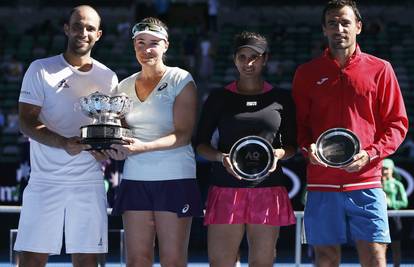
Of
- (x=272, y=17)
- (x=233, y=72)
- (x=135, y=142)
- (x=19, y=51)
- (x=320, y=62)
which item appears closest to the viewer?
(x=135, y=142)

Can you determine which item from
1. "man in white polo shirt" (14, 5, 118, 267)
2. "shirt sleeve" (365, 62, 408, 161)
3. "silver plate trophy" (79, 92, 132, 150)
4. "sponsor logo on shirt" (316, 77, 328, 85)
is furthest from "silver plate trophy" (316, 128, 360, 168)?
"man in white polo shirt" (14, 5, 118, 267)

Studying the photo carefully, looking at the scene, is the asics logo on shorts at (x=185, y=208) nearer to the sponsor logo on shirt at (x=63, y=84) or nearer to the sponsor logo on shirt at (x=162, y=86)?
the sponsor logo on shirt at (x=162, y=86)

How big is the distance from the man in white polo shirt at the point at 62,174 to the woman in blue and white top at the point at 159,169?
8.7 inches

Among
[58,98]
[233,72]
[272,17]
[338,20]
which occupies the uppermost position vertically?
[272,17]

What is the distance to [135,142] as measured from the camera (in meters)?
5.60

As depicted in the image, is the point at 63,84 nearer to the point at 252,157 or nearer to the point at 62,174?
the point at 62,174

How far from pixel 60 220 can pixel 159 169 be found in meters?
0.74

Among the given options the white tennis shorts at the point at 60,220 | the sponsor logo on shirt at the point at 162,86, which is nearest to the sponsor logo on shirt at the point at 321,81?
the sponsor logo on shirt at the point at 162,86

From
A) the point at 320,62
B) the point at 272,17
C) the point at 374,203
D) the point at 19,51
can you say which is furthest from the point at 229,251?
the point at 272,17

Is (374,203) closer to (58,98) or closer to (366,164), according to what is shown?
(366,164)

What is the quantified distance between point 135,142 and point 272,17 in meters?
17.4

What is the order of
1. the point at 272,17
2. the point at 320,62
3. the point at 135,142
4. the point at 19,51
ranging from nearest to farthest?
the point at 135,142, the point at 320,62, the point at 19,51, the point at 272,17

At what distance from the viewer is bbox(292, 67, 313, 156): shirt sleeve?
19.4 feet

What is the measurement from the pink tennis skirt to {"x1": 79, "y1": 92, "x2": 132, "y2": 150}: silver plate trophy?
2.40 feet
